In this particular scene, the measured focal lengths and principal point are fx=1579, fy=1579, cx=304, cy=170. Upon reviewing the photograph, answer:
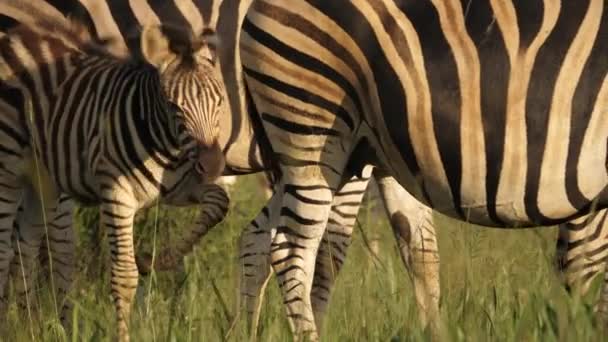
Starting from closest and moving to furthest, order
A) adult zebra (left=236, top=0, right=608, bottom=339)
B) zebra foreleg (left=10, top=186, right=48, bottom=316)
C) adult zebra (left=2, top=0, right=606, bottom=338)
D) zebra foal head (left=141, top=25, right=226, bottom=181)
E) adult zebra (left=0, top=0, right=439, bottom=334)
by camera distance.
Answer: adult zebra (left=236, top=0, right=608, bottom=339) < zebra foal head (left=141, top=25, right=226, bottom=181) < adult zebra (left=0, top=0, right=439, bottom=334) < adult zebra (left=2, top=0, right=606, bottom=338) < zebra foreleg (left=10, top=186, right=48, bottom=316)

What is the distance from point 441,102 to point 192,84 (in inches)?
69.7

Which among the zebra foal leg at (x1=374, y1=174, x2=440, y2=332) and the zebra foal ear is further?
the zebra foal ear

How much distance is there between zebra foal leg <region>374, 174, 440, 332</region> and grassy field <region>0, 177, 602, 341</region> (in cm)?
10

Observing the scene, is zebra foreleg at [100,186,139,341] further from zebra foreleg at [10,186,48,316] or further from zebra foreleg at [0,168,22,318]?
zebra foreleg at [10,186,48,316]

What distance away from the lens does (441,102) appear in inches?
253

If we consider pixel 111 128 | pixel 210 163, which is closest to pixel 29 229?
pixel 111 128

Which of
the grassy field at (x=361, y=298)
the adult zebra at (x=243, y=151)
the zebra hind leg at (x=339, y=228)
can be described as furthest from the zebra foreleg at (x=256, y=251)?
the zebra hind leg at (x=339, y=228)

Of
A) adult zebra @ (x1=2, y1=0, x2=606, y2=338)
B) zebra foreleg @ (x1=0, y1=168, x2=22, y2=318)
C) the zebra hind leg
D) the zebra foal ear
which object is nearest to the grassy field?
the zebra hind leg

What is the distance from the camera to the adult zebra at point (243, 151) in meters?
7.79

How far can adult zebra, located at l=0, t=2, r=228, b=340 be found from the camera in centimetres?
783

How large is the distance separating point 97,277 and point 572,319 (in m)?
4.94

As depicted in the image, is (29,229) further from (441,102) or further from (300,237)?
(441,102)

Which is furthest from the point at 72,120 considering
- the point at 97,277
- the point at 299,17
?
the point at 299,17

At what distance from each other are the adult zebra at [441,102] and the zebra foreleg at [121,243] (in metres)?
1.23
